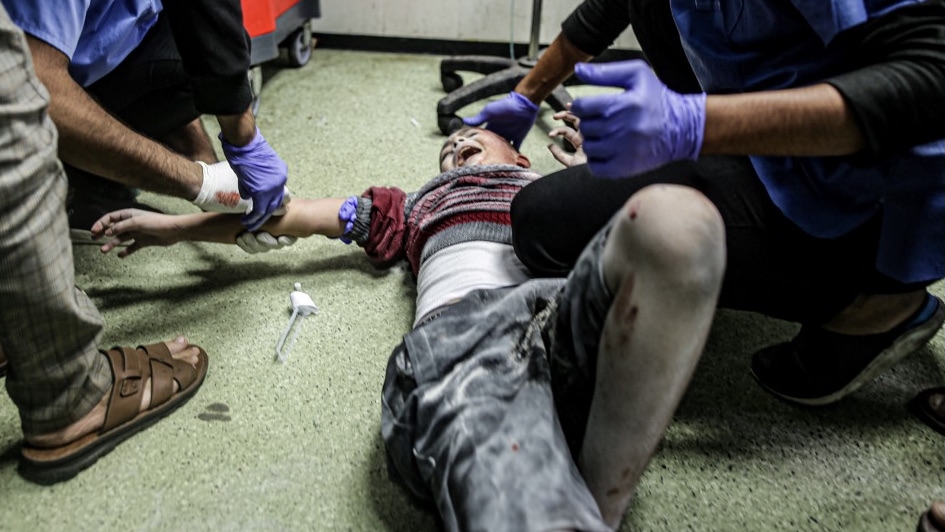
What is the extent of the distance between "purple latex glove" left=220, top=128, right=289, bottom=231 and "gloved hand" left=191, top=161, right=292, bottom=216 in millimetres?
40

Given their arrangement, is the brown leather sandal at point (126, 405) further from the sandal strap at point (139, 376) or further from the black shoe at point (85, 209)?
the black shoe at point (85, 209)

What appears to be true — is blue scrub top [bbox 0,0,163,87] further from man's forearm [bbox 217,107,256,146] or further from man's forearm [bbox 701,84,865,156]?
man's forearm [bbox 701,84,865,156]

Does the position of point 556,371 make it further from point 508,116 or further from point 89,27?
point 89,27

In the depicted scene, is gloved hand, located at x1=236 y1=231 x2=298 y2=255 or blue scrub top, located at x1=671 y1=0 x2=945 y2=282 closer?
blue scrub top, located at x1=671 y1=0 x2=945 y2=282

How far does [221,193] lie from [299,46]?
127 cm

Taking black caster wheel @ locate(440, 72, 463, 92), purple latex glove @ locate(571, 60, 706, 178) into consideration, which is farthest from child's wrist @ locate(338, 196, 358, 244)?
black caster wheel @ locate(440, 72, 463, 92)

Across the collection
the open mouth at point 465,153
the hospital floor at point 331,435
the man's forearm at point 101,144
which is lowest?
the hospital floor at point 331,435

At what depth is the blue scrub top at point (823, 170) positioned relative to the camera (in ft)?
2.31

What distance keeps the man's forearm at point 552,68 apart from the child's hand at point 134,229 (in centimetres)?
76

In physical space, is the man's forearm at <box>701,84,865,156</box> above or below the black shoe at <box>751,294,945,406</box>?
above

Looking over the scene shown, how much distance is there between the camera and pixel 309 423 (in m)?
0.90

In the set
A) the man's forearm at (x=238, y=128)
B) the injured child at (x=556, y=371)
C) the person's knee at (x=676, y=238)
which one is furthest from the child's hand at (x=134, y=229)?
the person's knee at (x=676, y=238)

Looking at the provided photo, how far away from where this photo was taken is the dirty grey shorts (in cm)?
61

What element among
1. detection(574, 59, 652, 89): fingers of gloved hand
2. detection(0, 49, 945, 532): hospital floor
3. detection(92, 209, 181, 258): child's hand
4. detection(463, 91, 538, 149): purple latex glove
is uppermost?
detection(574, 59, 652, 89): fingers of gloved hand
